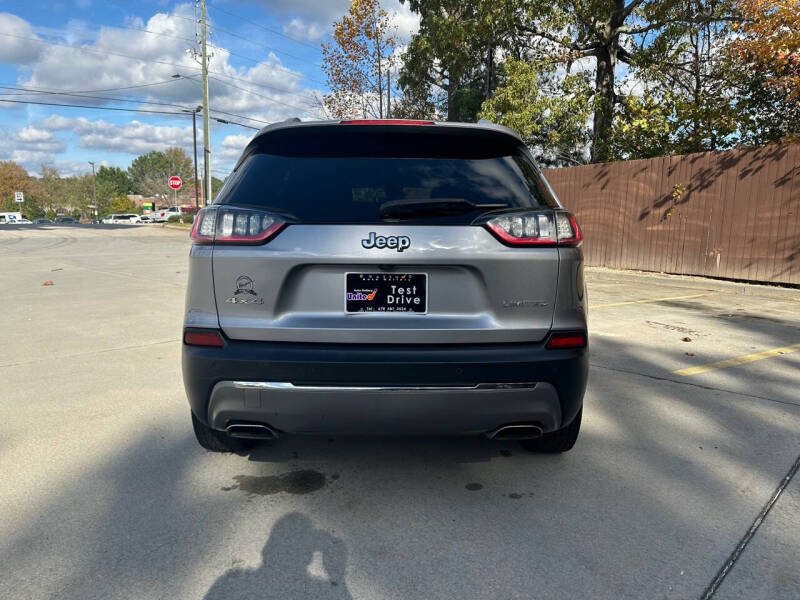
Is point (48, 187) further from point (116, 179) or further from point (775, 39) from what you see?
point (775, 39)

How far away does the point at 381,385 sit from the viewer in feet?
7.82

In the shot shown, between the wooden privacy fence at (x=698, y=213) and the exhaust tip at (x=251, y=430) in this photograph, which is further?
the wooden privacy fence at (x=698, y=213)

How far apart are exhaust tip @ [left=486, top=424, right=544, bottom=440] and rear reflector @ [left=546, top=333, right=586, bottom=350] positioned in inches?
14.6

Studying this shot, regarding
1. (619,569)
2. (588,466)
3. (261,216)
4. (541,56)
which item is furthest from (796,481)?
(541,56)

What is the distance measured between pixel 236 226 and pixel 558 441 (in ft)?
6.68

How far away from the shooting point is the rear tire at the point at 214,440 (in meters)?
3.02

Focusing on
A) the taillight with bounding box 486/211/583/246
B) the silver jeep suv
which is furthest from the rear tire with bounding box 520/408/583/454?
the taillight with bounding box 486/211/583/246

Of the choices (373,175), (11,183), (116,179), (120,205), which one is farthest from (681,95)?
(116,179)

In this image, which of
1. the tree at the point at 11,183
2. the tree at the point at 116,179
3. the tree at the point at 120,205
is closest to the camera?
the tree at the point at 11,183

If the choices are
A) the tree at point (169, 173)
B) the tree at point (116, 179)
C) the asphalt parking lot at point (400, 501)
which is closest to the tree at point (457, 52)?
the asphalt parking lot at point (400, 501)

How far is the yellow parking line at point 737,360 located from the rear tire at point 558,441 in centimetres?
228

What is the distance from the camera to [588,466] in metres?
3.14

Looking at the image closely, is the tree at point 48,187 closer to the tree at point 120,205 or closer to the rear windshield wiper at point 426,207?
the tree at point 120,205

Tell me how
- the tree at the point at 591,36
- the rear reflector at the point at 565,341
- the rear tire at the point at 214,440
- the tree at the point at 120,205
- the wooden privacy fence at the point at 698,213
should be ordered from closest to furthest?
the rear reflector at the point at 565,341, the rear tire at the point at 214,440, the wooden privacy fence at the point at 698,213, the tree at the point at 591,36, the tree at the point at 120,205
